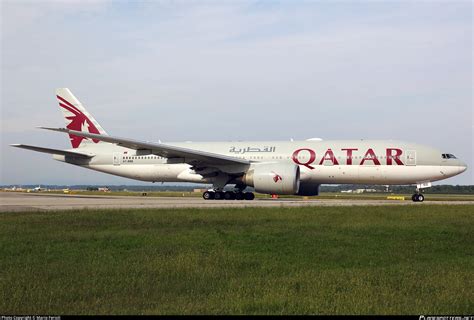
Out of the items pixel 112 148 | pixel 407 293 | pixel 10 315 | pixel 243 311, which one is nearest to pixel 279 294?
pixel 243 311

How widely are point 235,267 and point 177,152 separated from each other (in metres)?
19.9

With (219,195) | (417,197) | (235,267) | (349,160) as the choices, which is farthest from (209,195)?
(235,267)

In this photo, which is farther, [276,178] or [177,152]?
[177,152]

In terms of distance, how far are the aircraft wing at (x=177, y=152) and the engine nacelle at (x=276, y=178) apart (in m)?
Answer: 1.88

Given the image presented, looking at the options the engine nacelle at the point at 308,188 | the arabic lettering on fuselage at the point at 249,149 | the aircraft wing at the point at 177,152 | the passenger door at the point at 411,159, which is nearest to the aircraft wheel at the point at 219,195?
the aircraft wing at the point at 177,152

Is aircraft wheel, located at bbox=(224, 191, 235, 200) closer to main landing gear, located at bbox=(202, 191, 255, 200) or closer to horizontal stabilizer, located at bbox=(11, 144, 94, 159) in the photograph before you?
main landing gear, located at bbox=(202, 191, 255, 200)

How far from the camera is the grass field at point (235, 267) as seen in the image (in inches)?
251

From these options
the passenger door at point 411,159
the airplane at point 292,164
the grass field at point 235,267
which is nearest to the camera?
the grass field at point 235,267

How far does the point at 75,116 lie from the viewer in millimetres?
35844

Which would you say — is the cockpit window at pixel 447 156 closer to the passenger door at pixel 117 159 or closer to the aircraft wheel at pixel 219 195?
the aircraft wheel at pixel 219 195

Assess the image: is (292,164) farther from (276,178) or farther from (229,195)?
(229,195)

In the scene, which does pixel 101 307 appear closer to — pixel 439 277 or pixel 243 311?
pixel 243 311

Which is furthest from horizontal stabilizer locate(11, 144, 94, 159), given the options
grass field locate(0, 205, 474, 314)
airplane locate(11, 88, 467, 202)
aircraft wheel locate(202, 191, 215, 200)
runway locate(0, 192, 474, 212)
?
grass field locate(0, 205, 474, 314)

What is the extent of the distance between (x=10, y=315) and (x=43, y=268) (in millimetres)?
2497
